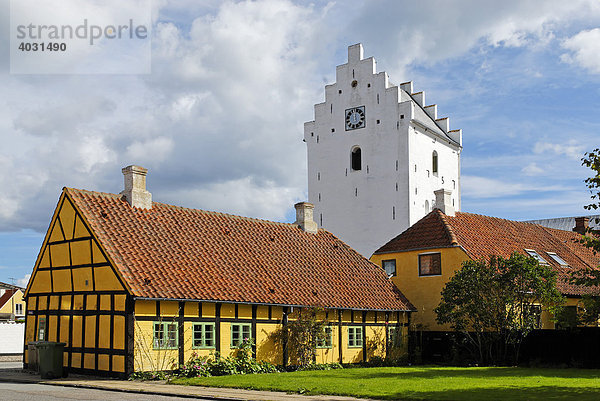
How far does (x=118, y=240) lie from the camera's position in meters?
22.3

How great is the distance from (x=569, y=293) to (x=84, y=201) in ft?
69.4

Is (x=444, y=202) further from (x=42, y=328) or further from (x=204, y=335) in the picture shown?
(x=42, y=328)

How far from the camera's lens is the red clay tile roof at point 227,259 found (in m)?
22.0

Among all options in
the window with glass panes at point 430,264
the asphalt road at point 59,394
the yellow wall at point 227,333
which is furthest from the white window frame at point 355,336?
the asphalt road at point 59,394

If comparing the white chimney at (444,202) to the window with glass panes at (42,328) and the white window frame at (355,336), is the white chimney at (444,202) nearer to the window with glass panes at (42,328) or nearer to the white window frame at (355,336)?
the white window frame at (355,336)

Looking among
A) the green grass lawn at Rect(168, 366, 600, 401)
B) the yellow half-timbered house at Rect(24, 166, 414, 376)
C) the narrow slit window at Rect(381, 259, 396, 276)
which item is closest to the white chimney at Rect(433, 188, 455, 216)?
the narrow slit window at Rect(381, 259, 396, 276)

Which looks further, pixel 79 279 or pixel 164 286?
pixel 79 279

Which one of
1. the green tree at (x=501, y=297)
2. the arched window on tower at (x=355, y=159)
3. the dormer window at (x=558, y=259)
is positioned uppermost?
the arched window on tower at (x=355, y=159)

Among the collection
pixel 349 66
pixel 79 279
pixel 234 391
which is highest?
pixel 349 66

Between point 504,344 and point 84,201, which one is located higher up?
point 84,201

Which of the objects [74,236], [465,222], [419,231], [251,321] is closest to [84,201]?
[74,236]

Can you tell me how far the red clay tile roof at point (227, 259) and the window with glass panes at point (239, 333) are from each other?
0.94 m

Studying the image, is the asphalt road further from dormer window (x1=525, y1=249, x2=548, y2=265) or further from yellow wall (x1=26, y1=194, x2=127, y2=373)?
dormer window (x1=525, y1=249, x2=548, y2=265)

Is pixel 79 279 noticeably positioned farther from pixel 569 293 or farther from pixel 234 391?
pixel 569 293
